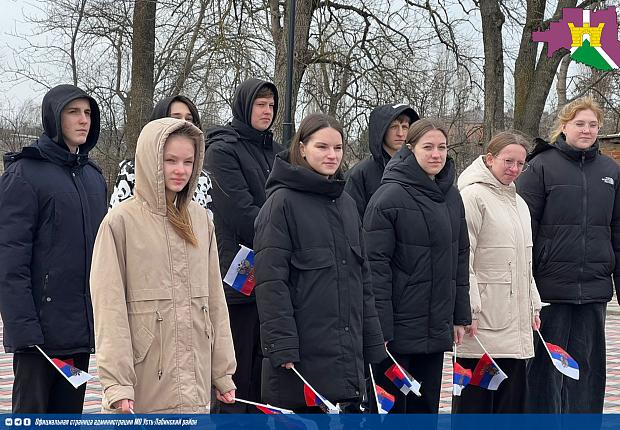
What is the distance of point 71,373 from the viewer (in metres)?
4.68

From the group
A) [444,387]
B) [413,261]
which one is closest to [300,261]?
[413,261]

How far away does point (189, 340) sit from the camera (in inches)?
162

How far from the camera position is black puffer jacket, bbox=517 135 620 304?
646 cm

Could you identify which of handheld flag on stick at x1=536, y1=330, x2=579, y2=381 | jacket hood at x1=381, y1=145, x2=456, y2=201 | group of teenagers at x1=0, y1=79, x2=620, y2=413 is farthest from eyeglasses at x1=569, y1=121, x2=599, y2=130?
handheld flag on stick at x1=536, y1=330, x2=579, y2=381

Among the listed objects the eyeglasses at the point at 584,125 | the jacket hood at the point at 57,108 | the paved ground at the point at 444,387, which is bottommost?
the paved ground at the point at 444,387

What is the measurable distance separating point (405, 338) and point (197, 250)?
163 cm

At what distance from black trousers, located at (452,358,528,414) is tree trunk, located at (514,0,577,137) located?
1290cm

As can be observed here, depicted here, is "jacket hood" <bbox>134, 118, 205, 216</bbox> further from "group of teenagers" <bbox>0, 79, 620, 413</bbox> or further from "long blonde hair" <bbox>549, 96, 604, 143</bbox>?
"long blonde hair" <bbox>549, 96, 604, 143</bbox>

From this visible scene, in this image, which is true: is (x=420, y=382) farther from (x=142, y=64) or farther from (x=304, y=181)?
(x=142, y=64)

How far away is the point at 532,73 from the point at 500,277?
44.7ft

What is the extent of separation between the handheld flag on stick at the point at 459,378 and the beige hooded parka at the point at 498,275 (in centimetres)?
9

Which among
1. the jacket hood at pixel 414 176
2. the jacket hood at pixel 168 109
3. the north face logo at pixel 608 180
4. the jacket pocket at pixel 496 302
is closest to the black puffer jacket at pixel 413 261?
the jacket hood at pixel 414 176

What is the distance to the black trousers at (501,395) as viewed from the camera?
20.3 feet

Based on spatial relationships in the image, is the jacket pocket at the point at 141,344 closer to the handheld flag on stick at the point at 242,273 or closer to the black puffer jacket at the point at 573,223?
the handheld flag on stick at the point at 242,273
